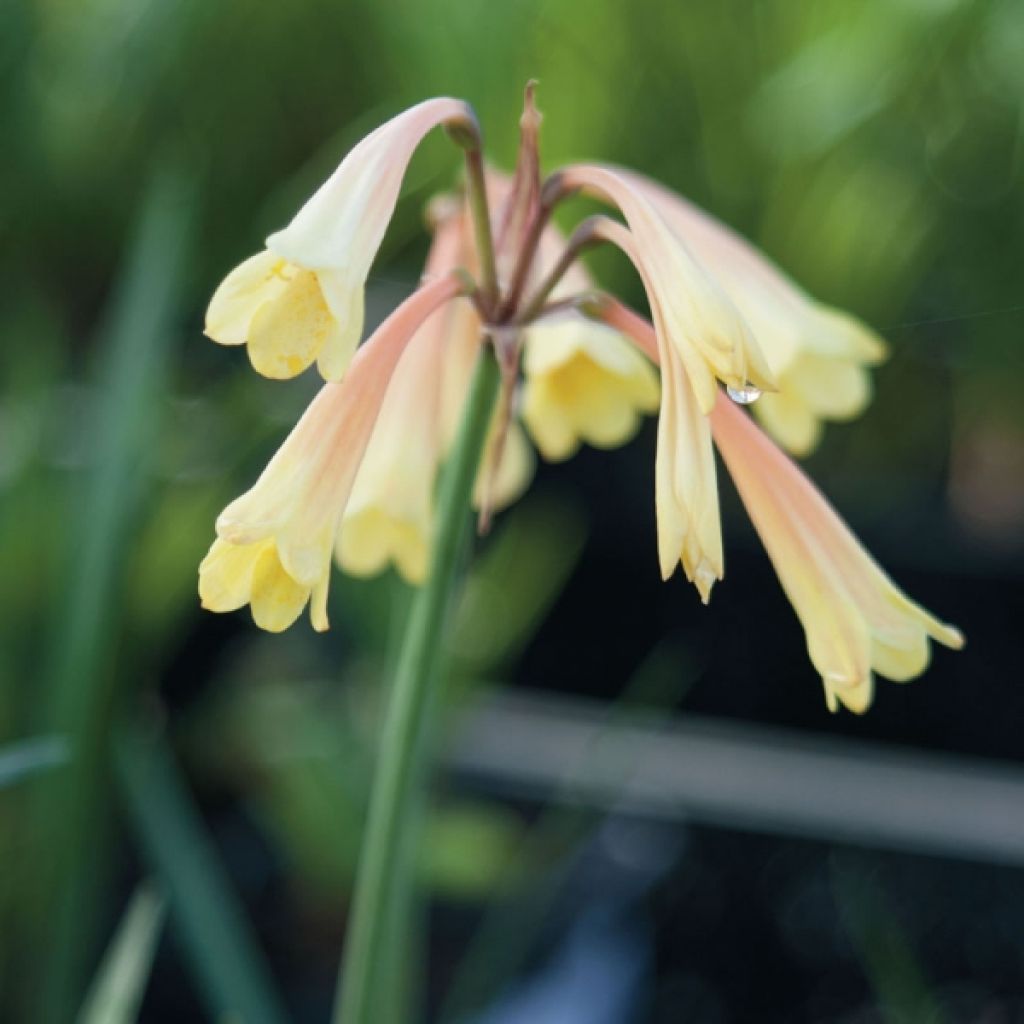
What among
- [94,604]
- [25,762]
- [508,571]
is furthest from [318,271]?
[508,571]

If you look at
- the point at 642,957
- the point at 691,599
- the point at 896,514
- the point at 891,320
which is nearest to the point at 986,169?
the point at 891,320

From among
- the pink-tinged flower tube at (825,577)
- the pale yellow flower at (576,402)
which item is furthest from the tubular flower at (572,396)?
the pink-tinged flower tube at (825,577)

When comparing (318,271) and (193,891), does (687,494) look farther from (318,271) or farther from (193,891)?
(193,891)

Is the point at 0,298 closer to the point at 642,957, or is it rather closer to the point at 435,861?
the point at 435,861

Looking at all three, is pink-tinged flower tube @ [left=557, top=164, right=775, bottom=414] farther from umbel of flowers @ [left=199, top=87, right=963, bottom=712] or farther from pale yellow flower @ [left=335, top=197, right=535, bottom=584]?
pale yellow flower @ [left=335, top=197, right=535, bottom=584]

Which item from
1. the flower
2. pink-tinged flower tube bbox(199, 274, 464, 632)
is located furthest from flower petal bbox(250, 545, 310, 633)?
the flower

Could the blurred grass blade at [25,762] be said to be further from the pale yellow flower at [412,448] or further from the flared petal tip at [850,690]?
the flared petal tip at [850,690]
